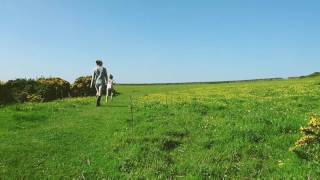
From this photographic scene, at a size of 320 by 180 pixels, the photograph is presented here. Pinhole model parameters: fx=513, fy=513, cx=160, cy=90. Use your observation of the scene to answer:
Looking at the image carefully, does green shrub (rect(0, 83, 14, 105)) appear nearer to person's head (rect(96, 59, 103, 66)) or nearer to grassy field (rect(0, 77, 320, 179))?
person's head (rect(96, 59, 103, 66))

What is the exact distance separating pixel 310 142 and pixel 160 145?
5665 millimetres

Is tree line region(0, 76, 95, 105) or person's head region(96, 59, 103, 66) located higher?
person's head region(96, 59, 103, 66)

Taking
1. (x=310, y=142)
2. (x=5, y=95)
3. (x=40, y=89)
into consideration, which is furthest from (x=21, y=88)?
(x=310, y=142)

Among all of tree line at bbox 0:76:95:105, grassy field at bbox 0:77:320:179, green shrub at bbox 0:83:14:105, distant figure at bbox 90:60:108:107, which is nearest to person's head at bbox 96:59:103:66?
distant figure at bbox 90:60:108:107

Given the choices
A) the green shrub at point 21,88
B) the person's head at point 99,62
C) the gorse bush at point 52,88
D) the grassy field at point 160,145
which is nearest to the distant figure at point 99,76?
the person's head at point 99,62

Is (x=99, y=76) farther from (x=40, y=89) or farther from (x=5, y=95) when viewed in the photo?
(x=40, y=89)

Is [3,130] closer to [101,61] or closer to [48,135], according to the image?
[48,135]

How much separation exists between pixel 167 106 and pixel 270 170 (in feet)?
48.5

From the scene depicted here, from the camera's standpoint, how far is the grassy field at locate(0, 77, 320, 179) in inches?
679

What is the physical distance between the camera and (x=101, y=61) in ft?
120

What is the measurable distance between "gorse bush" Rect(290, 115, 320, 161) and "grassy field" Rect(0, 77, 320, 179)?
0.33m

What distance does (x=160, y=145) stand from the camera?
65.8 ft

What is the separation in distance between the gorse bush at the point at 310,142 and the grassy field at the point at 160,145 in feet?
1.07

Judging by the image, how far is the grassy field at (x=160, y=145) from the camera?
17.2 m
